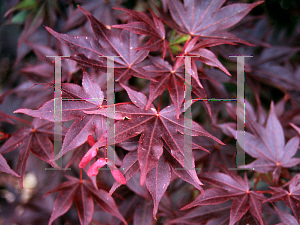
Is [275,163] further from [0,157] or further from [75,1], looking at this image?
[75,1]

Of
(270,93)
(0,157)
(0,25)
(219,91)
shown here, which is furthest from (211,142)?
(0,25)

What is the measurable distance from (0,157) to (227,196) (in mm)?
709

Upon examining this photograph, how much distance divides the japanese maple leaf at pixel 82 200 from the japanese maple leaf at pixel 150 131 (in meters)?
0.29

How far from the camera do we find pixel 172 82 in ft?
2.11

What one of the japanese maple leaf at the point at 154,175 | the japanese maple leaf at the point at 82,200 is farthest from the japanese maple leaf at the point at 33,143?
the japanese maple leaf at the point at 154,175

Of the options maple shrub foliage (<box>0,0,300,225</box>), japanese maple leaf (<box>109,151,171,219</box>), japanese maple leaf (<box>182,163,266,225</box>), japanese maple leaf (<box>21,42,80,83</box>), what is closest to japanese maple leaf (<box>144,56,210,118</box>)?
maple shrub foliage (<box>0,0,300,225</box>)

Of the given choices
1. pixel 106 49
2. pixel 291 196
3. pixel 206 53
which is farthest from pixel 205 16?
pixel 291 196

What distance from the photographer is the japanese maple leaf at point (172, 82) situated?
58 cm

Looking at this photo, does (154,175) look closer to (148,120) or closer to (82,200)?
(148,120)

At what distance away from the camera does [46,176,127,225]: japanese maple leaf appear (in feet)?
2.41

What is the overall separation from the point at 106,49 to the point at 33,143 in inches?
15.7

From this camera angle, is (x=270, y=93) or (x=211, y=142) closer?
(x=211, y=142)

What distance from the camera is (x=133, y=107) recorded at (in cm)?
60

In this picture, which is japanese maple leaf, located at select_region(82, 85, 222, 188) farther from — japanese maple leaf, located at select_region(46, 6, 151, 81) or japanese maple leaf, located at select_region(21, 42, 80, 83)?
japanese maple leaf, located at select_region(21, 42, 80, 83)
